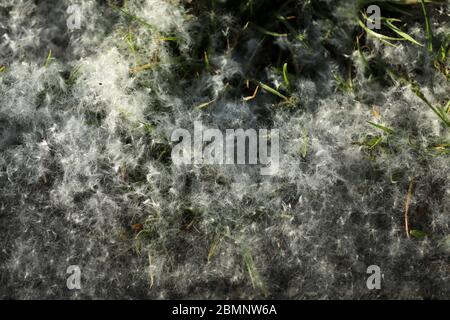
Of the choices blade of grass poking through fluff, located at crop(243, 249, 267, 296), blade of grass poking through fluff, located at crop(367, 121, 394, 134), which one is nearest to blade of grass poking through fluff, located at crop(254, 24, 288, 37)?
blade of grass poking through fluff, located at crop(367, 121, 394, 134)

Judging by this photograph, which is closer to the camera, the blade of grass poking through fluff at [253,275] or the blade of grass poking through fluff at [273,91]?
the blade of grass poking through fluff at [253,275]

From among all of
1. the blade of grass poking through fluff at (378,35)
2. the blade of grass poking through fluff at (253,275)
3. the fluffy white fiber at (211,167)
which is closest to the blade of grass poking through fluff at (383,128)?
the fluffy white fiber at (211,167)

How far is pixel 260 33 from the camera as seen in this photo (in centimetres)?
287

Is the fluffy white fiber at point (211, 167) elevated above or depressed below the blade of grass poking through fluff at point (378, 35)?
below

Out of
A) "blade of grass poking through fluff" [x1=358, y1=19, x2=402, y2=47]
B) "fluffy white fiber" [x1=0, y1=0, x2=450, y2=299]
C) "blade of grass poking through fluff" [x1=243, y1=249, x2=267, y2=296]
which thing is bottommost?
"blade of grass poking through fluff" [x1=243, y1=249, x2=267, y2=296]

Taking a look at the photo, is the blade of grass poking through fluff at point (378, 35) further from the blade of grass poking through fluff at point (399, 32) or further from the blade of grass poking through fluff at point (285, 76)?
the blade of grass poking through fluff at point (285, 76)

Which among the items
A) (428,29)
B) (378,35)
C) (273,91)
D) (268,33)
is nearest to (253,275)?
(273,91)

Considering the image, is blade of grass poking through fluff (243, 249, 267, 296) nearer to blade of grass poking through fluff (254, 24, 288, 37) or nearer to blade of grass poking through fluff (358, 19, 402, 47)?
blade of grass poking through fluff (254, 24, 288, 37)

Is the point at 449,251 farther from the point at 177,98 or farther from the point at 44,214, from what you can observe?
the point at 44,214

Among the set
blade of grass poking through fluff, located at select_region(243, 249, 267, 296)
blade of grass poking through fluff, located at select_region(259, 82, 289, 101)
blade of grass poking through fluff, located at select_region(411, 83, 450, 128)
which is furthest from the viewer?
blade of grass poking through fluff, located at select_region(259, 82, 289, 101)
